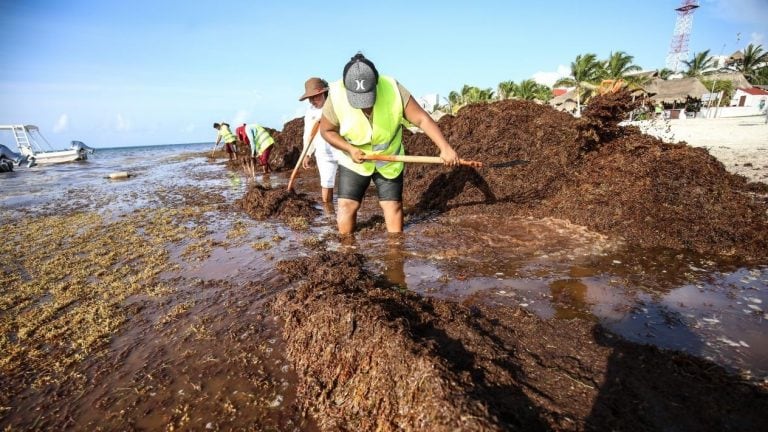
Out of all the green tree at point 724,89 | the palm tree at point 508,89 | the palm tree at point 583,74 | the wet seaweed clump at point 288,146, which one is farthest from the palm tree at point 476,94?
the wet seaweed clump at point 288,146

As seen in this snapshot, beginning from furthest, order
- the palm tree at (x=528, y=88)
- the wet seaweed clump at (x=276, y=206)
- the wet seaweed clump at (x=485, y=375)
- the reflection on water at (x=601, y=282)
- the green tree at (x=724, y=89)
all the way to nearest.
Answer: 1. the palm tree at (x=528, y=88)
2. the green tree at (x=724, y=89)
3. the wet seaweed clump at (x=276, y=206)
4. the reflection on water at (x=601, y=282)
5. the wet seaweed clump at (x=485, y=375)

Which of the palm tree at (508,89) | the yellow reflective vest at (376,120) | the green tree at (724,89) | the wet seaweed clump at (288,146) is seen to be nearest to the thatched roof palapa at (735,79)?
the green tree at (724,89)

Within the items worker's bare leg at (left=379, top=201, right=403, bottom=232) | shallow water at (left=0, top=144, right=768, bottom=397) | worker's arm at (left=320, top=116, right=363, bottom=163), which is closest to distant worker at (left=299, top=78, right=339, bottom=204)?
shallow water at (left=0, top=144, right=768, bottom=397)

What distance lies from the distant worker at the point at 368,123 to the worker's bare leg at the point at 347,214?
0.22 metres

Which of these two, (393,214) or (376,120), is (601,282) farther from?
(376,120)

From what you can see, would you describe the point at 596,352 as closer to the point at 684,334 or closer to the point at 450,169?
the point at 684,334

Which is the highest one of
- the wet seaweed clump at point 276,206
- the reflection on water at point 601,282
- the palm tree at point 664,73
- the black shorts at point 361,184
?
the palm tree at point 664,73

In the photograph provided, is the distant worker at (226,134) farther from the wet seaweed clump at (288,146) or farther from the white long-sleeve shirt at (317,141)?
the white long-sleeve shirt at (317,141)

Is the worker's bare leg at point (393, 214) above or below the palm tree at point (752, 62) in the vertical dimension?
below

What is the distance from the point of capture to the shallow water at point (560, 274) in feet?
7.05

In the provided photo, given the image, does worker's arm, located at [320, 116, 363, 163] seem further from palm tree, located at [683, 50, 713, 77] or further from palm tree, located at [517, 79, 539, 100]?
palm tree, located at [683, 50, 713, 77]

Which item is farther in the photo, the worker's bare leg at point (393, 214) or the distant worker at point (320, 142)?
the distant worker at point (320, 142)

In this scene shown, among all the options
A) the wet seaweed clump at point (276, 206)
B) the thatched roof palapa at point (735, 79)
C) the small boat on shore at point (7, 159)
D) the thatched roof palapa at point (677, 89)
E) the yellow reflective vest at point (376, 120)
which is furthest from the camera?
the thatched roof palapa at point (735, 79)

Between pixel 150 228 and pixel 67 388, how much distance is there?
390 cm
